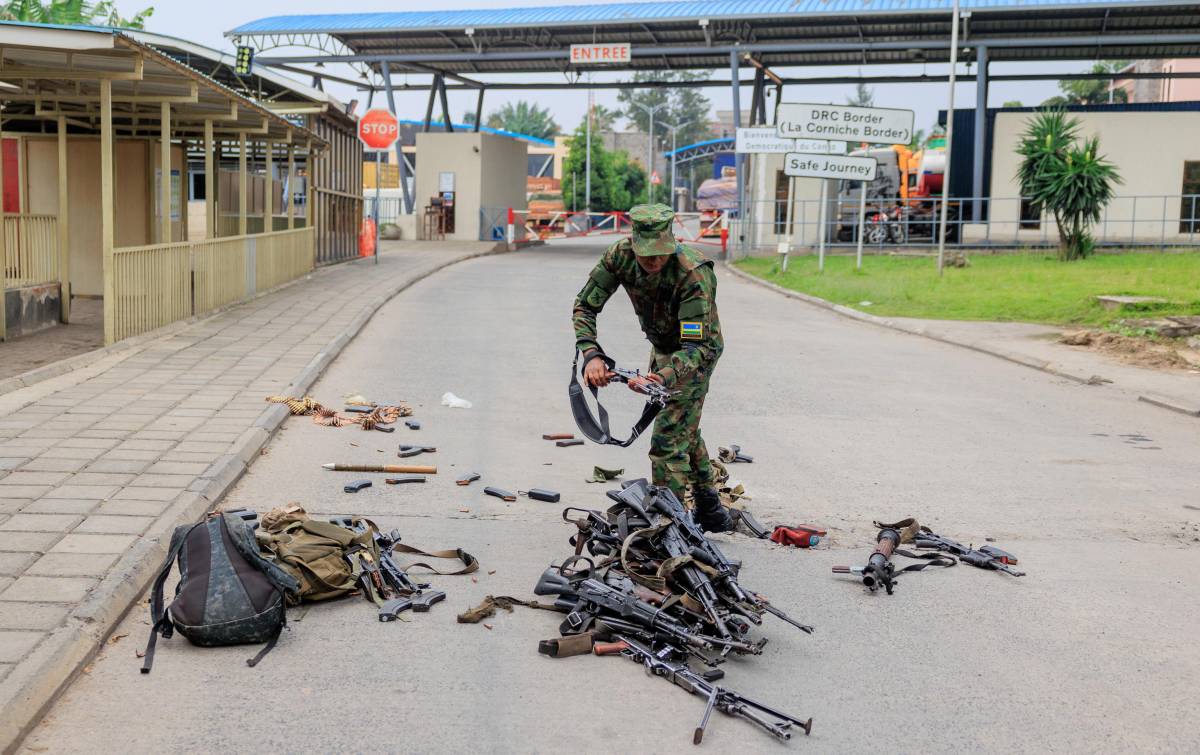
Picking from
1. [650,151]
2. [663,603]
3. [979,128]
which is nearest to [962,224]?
[979,128]

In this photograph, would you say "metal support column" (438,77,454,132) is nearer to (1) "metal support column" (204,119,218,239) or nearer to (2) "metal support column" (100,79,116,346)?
(1) "metal support column" (204,119,218,239)

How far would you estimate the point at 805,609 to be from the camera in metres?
5.36

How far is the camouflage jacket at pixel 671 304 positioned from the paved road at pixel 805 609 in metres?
1.08

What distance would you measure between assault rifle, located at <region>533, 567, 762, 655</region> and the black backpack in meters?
1.13

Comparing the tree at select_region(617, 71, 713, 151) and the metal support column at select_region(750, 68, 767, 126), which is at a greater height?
the tree at select_region(617, 71, 713, 151)

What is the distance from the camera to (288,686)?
433 centimetres

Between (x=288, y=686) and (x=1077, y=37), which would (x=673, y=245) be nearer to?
(x=288, y=686)

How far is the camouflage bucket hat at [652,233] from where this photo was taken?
5797mm

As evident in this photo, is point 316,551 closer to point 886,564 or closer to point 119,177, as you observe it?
point 886,564

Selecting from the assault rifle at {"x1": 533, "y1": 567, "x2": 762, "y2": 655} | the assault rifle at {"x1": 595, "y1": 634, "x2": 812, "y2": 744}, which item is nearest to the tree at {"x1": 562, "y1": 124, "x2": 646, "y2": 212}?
the assault rifle at {"x1": 533, "y1": 567, "x2": 762, "y2": 655}

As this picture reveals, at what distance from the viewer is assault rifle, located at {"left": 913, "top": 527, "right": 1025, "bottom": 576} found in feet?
19.9

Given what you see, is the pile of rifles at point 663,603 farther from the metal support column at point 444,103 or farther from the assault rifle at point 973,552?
the metal support column at point 444,103

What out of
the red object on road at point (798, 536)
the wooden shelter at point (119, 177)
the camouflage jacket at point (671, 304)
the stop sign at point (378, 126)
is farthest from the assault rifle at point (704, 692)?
the stop sign at point (378, 126)

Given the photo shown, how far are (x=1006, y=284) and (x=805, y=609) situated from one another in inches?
777
